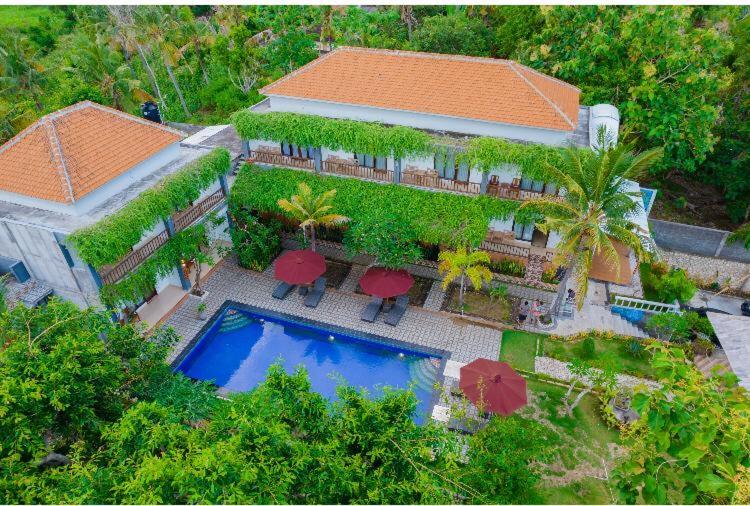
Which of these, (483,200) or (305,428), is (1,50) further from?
(305,428)

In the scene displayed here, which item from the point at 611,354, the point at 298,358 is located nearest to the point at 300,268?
the point at 298,358

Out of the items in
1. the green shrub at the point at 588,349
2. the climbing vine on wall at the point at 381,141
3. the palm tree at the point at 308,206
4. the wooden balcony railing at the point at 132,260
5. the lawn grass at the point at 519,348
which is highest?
the climbing vine on wall at the point at 381,141

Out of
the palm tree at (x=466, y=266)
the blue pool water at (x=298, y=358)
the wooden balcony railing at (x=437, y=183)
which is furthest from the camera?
the wooden balcony railing at (x=437, y=183)

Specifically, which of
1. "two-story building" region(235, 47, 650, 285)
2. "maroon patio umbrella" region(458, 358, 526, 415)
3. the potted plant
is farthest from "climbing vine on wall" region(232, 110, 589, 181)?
the potted plant

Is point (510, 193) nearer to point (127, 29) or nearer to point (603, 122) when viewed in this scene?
point (603, 122)

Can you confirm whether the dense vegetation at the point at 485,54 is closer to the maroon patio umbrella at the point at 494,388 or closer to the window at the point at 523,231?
the window at the point at 523,231

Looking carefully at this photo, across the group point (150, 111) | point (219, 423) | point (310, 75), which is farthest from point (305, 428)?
point (150, 111)

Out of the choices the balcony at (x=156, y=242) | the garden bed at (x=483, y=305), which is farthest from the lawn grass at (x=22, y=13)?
the garden bed at (x=483, y=305)
